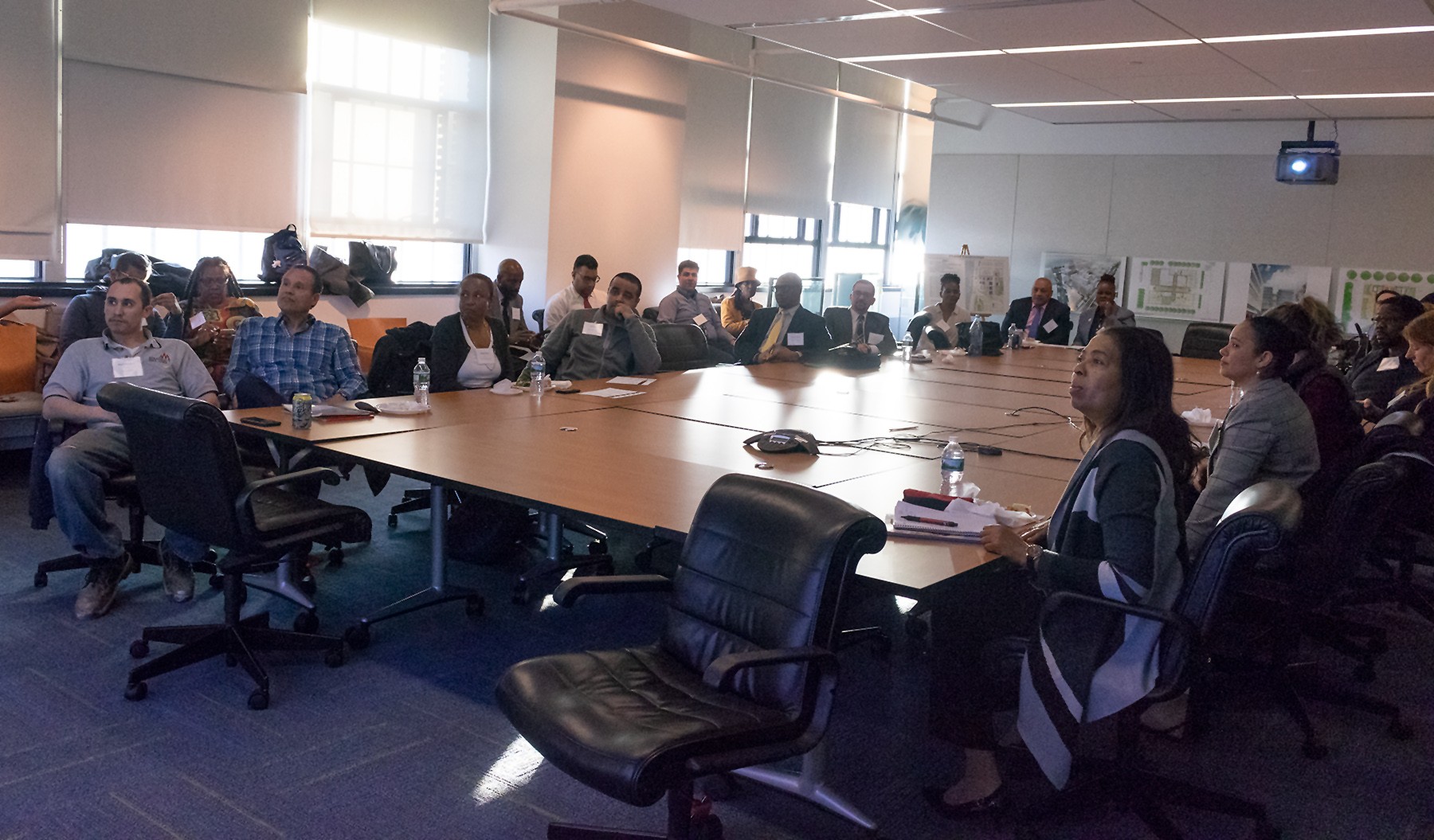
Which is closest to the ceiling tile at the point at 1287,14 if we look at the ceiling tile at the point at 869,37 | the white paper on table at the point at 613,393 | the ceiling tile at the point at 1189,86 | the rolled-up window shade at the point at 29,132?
the ceiling tile at the point at 869,37

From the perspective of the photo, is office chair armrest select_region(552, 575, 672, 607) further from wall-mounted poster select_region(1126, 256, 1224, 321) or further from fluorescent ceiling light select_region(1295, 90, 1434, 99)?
wall-mounted poster select_region(1126, 256, 1224, 321)

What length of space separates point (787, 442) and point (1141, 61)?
236 inches

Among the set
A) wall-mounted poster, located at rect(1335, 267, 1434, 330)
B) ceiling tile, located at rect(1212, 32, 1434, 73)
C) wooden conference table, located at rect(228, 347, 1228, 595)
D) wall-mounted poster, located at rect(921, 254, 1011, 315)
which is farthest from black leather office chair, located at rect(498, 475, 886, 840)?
wall-mounted poster, located at rect(1335, 267, 1434, 330)

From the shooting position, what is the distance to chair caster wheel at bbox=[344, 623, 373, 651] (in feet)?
11.7

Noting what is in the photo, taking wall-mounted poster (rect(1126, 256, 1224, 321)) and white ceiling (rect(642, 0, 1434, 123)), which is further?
wall-mounted poster (rect(1126, 256, 1224, 321))

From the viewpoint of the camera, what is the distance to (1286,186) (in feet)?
39.7

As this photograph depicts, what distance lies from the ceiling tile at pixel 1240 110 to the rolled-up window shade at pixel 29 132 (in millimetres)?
9065

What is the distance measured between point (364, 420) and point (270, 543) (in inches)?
38.6

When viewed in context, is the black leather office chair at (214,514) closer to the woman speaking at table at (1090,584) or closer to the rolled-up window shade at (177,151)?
the woman speaking at table at (1090,584)

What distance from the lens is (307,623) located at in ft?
12.0

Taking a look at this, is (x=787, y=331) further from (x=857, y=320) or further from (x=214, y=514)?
(x=214, y=514)

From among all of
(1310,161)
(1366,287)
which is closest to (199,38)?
(1310,161)

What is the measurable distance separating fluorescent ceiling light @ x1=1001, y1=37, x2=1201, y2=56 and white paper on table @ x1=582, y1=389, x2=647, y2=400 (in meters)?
4.57

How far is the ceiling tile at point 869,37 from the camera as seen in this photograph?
739 centimetres
